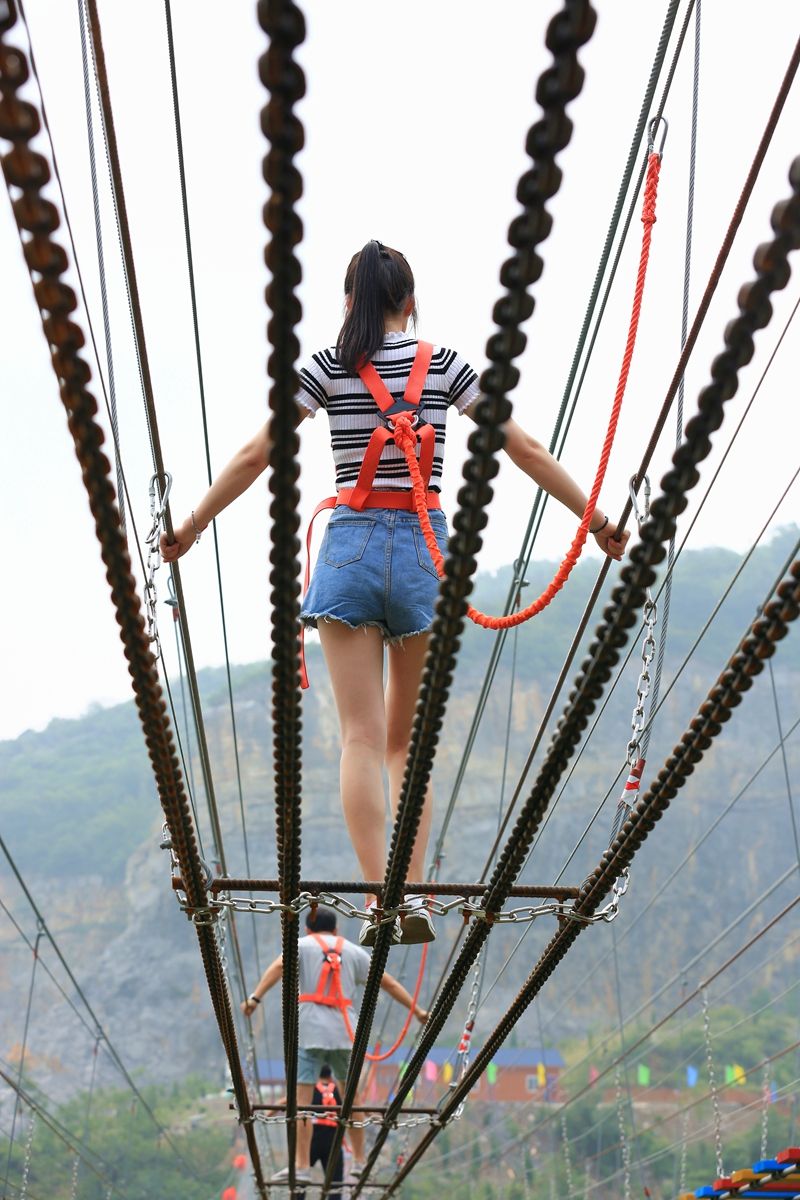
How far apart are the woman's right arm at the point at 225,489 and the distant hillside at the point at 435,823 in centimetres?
2869

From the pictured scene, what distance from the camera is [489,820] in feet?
117

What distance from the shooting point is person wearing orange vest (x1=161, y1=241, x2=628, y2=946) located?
1462 millimetres

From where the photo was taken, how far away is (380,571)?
4.95 feet

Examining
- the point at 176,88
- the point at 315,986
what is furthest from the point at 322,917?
the point at 176,88

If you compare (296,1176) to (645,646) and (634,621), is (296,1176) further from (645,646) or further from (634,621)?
(634,621)

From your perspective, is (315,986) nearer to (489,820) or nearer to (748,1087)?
(748,1087)

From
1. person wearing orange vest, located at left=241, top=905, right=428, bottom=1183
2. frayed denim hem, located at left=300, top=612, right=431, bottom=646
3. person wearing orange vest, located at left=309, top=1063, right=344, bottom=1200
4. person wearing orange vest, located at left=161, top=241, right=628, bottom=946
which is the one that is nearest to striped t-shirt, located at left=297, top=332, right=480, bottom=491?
person wearing orange vest, located at left=161, top=241, right=628, bottom=946

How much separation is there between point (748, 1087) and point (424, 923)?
2568 centimetres

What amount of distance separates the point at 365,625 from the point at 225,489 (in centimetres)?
23

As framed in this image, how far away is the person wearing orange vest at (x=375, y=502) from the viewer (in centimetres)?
146

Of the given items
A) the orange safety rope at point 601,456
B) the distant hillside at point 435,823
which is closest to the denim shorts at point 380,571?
the orange safety rope at point 601,456

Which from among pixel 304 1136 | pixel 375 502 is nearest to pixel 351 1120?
pixel 304 1136

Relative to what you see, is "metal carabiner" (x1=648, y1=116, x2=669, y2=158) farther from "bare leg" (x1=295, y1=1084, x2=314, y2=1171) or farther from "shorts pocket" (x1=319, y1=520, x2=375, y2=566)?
"bare leg" (x1=295, y1=1084, x2=314, y2=1171)

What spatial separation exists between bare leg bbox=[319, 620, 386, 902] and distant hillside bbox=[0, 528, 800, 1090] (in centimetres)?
2850
